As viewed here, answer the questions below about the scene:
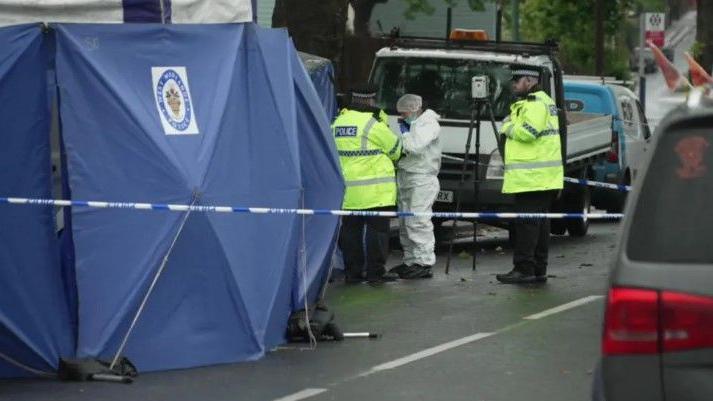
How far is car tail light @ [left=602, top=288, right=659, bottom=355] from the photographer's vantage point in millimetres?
5504

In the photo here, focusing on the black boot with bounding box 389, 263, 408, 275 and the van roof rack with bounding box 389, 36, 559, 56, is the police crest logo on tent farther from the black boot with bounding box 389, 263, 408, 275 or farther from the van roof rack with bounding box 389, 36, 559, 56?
the van roof rack with bounding box 389, 36, 559, 56

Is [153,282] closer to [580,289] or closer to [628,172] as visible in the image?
[580,289]

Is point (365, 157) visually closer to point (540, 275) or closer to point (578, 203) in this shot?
point (540, 275)

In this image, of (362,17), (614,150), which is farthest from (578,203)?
(362,17)

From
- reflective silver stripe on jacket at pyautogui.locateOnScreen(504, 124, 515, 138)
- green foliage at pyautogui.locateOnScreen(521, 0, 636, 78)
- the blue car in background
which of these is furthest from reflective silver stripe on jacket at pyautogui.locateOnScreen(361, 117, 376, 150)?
green foliage at pyautogui.locateOnScreen(521, 0, 636, 78)

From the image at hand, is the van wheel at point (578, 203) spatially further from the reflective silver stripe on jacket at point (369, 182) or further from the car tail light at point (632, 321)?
the car tail light at point (632, 321)

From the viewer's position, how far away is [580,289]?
1512 cm

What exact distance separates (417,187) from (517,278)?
1359 millimetres

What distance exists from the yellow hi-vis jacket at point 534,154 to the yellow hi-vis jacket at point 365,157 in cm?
107

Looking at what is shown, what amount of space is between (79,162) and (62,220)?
2.02 feet

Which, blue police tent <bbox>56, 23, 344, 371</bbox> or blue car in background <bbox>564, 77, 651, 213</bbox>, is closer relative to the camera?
blue police tent <bbox>56, 23, 344, 371</bbox>

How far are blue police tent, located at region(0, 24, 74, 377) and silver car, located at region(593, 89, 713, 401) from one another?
5487mm

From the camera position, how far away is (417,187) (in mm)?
16188

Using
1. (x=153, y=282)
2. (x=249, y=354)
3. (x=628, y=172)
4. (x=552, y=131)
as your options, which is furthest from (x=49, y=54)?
(x=628, y=172)
